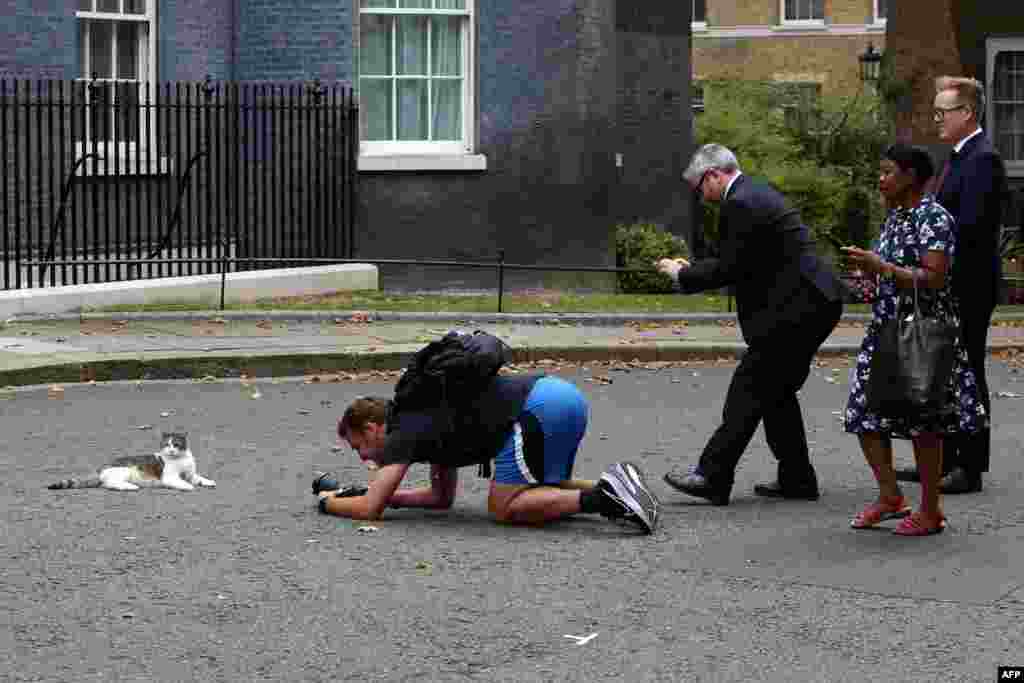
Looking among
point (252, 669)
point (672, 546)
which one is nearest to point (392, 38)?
point (672, 546)

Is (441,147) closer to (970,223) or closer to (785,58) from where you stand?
(970,223)

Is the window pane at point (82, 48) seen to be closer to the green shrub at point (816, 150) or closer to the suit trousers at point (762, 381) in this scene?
the green shrub at point (816, 150)

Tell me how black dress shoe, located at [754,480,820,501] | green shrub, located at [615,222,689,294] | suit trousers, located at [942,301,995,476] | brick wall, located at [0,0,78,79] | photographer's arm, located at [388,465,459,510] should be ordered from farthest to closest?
green shrub, located at [615,222,689,294] < brick wall, located at [0,0,78,79] < suit trousers, located at [942,301,995,476] < black dress shoe, located at [754,480,820,501] < photographer's arm, located at [388,465,459,510]

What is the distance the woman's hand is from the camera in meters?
8.46

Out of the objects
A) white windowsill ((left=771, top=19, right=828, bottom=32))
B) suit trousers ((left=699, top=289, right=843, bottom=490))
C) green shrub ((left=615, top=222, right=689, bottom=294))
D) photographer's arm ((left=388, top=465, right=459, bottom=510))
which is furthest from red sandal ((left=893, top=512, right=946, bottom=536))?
white windowsill ((left=771, top=19, right=828, bottom=32))

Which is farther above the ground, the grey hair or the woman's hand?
the grey hair

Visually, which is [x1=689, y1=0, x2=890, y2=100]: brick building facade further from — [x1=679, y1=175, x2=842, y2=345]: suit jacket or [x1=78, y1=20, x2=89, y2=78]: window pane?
[x1=679, y1=175, x2=842, y2=345]: suit jacket

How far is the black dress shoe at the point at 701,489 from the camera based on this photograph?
31.2 feet

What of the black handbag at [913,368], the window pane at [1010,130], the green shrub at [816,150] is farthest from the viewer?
the window pane at [1010,130]

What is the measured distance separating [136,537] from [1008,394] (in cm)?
739

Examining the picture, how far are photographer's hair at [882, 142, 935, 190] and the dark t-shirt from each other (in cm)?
189

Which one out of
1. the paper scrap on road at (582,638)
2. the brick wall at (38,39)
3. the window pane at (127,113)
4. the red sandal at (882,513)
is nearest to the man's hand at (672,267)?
the red sandal at (882,513)

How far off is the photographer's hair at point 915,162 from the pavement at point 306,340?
6844mm

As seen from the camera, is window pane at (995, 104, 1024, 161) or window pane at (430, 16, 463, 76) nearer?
window pane at (430, 16, 463, 76)
